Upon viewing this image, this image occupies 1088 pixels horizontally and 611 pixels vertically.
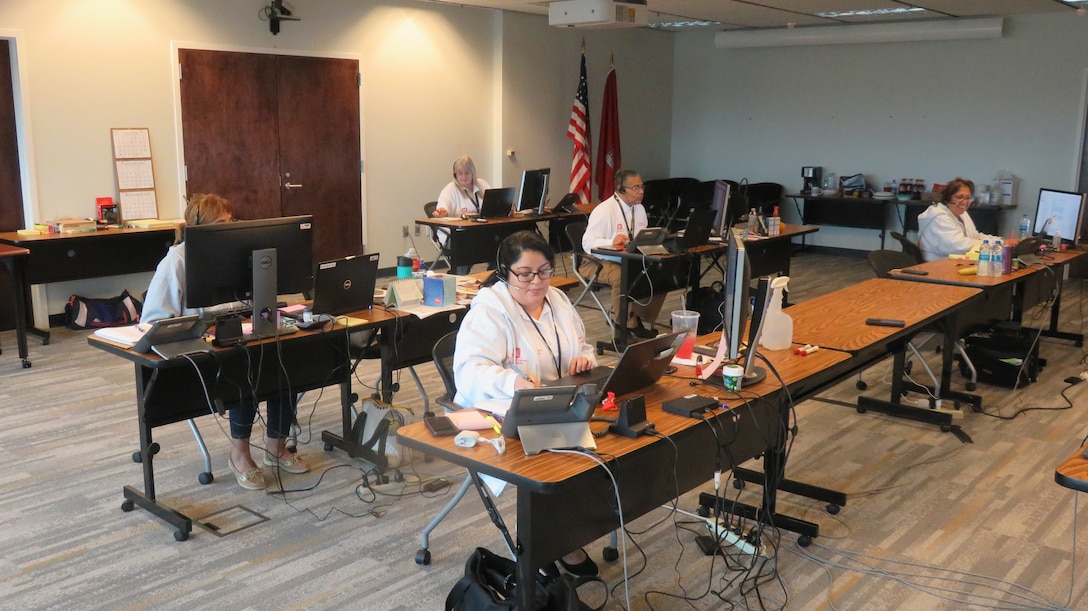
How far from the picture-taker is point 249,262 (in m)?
3.79

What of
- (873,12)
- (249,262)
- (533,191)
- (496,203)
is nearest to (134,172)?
(496,203)

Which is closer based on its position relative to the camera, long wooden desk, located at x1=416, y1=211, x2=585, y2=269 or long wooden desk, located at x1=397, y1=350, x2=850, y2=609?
long wooden desk, located at x1=397, y1=350, x2=850, y2=609

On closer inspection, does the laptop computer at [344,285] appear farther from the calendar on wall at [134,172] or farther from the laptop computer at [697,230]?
the calendar on wall at [134,172]

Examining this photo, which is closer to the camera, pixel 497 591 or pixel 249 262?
pixel 497 591

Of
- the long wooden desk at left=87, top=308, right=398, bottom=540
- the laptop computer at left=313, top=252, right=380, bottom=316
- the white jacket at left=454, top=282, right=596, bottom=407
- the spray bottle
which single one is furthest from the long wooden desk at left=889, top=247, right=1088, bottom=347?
the long wooden desk at left=87, top=308, right=398, bottom=540

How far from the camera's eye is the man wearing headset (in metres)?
6.93

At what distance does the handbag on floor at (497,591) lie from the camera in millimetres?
2682

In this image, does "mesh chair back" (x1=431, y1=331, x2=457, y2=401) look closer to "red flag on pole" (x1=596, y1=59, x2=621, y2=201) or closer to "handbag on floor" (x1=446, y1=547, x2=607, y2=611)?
"handbag on floor" (x1=446, y1=547, x2=607, y2=611)

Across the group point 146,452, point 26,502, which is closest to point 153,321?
point 146,452

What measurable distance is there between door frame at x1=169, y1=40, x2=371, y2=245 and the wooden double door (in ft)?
0.11

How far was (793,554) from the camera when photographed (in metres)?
3.60

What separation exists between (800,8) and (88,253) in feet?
23.7

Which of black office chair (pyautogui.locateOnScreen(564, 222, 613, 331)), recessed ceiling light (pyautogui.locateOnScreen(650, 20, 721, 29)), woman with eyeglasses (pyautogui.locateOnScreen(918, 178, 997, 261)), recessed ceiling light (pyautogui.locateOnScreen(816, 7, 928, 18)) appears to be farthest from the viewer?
recessed ceiling light (pyautogui.locateOnScreen(650, 20, 721, 29))

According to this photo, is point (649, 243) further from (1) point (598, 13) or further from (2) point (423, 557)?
(2) point (423, 557)
